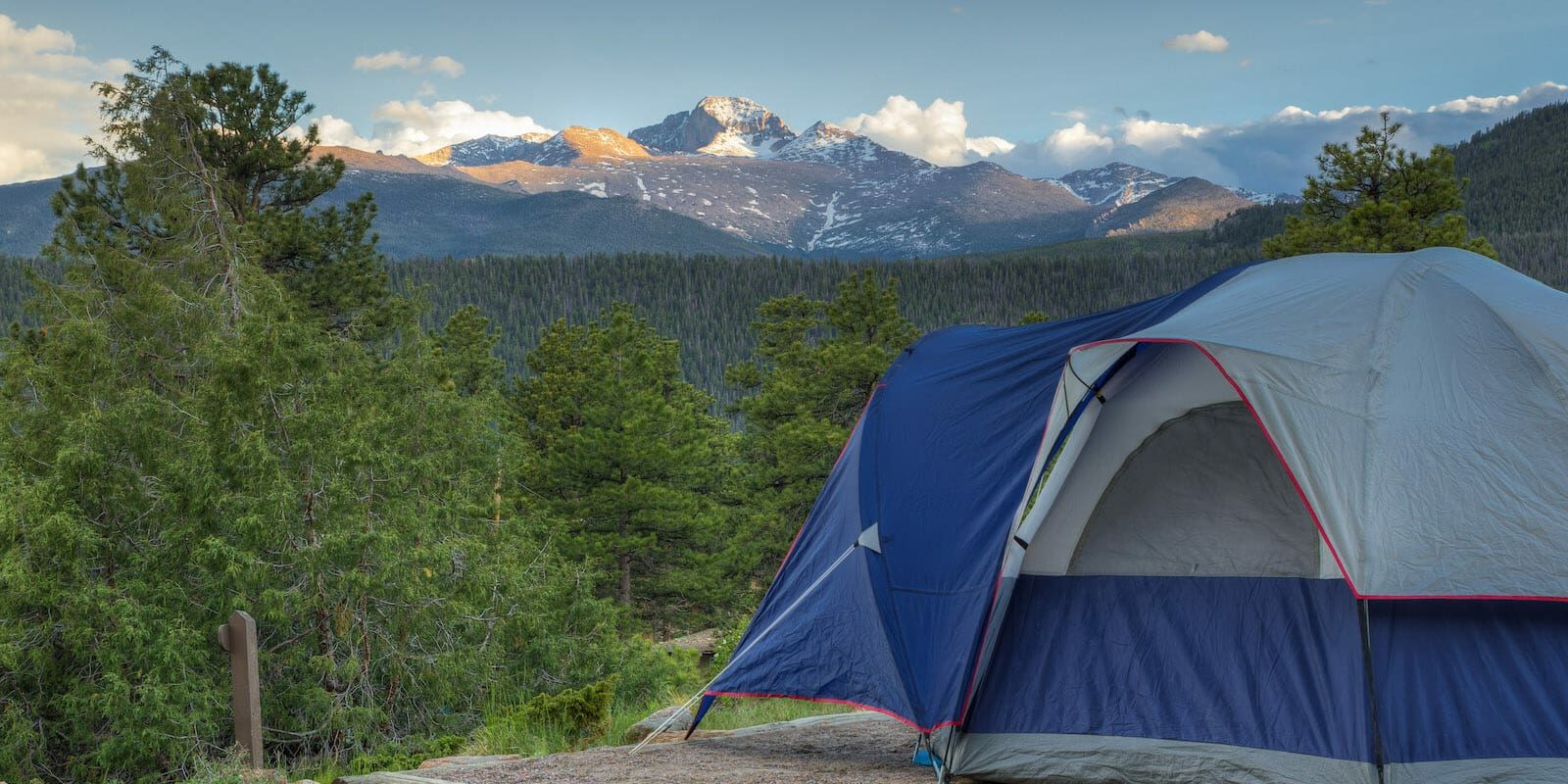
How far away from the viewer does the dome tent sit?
5098mm

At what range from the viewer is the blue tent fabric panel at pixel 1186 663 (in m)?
5.39

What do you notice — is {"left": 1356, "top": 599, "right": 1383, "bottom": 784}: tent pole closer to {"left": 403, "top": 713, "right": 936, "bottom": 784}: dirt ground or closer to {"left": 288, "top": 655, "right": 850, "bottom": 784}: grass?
{"left": 403, "top": 713, "right": 936, "bottom": 784}: dirt ground

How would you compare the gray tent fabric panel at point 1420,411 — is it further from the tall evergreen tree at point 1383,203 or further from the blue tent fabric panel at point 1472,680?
the tall evergreen tree at point 1383,203

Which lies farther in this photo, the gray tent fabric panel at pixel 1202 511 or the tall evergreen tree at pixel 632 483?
the tall evergreen tree at pixel 632 483

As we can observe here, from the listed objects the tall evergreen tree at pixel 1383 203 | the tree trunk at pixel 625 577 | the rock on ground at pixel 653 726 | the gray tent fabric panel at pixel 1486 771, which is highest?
the tall evergreen tree at pixel 1383 203

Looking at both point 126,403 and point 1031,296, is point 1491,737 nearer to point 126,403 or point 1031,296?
point 126,403

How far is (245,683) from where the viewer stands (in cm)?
785

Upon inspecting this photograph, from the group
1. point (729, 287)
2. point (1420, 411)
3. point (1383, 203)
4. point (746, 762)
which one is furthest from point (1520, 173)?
point (746, 762)

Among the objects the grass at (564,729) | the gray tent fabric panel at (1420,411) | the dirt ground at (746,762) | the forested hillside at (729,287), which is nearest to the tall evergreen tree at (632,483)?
the grass at (564,729)

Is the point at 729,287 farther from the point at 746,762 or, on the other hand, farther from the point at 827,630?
the point at 746,762

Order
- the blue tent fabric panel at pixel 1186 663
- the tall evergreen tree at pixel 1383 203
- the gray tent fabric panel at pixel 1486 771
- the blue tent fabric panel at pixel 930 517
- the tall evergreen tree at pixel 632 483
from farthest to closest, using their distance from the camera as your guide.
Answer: the tall evergreen tree at pixel 632 483 < the tall evergreen tree at pixel 1383 203 < the blue tent fabric panel at pixel 930 517 < the blue tent fabric panel at pixel 1186 663 < the gray tent fabric panel at pixel 1486 771

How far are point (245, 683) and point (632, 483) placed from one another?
2249cm

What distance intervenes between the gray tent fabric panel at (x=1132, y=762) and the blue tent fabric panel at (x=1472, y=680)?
0.96ft

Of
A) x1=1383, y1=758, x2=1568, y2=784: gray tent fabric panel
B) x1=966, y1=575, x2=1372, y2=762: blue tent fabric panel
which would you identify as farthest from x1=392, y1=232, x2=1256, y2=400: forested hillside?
x1=1383, y1=758, x2=1568, y2=784: gray tent fabric panel
